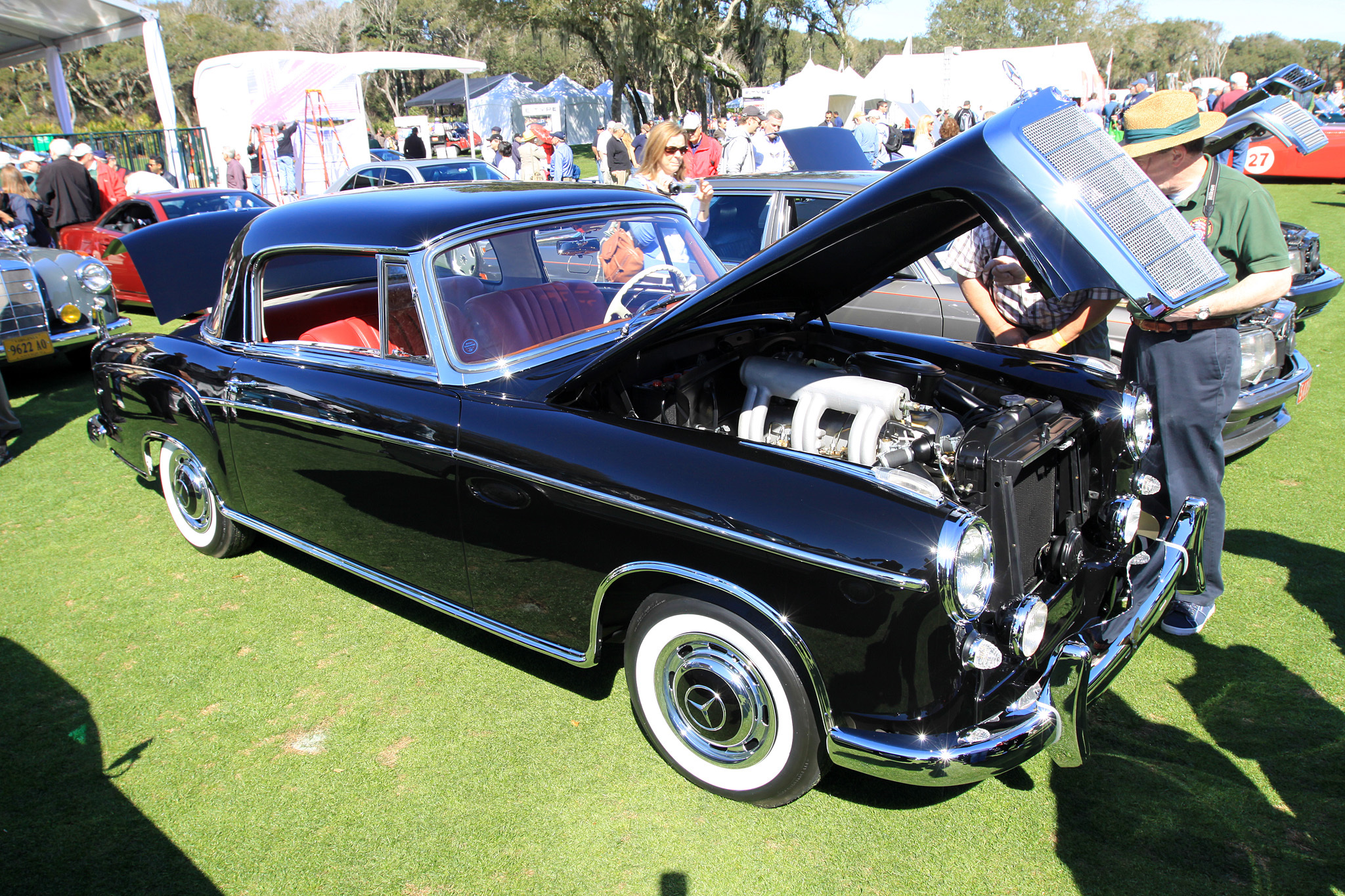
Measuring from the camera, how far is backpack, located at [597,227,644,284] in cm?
338

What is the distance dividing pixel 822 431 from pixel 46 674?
3.08 meters

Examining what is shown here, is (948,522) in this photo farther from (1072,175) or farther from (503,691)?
(503,691)

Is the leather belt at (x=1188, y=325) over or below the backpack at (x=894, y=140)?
below

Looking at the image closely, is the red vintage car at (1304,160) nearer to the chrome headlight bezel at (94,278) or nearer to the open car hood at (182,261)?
the open car hood at (182,261)

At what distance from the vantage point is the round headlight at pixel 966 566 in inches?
76.3

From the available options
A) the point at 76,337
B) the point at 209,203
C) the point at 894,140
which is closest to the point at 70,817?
the point at 76,337

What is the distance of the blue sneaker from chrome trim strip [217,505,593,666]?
2267 millimetres

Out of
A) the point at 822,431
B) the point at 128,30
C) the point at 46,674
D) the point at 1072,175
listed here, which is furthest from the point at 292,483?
the point at 128,30

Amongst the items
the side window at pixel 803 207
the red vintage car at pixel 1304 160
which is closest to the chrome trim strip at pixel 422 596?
the side window at pixel 803 207

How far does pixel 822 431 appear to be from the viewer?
2.80 meters

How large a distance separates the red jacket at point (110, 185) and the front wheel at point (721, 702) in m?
12.9

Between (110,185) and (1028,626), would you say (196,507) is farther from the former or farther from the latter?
(110,185)

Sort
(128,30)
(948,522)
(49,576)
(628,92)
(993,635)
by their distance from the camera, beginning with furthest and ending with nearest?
(628,92) < (128,30) < (49,576) < (993,635) < (948,522)

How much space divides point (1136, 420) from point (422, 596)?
255 centimetres
